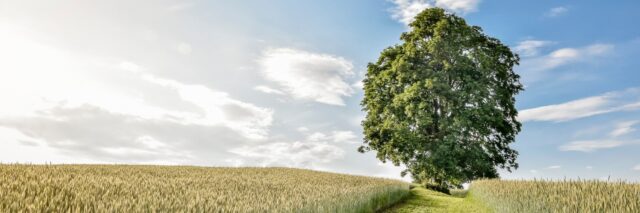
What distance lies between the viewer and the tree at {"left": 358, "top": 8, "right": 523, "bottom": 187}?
3269cm

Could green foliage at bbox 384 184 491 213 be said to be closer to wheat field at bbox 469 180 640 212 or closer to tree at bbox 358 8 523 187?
wheat field at bbox 469 180 640 212

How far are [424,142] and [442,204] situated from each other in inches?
428

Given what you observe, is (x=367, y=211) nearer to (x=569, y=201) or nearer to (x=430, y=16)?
(x=569, y=201)

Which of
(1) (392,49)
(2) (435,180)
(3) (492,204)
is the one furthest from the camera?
(1) (392,49)

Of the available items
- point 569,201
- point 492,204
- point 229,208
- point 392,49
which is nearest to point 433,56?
point 392,49

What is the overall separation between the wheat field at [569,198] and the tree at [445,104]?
1096cm

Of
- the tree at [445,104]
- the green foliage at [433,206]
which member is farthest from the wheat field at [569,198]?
the tree at [445,104]

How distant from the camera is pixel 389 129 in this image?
1401 inches

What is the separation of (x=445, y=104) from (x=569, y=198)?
22.9m

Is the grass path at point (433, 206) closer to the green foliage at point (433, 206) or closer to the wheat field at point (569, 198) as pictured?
the green foliage at point (433, 206)

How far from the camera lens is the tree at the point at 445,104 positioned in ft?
107

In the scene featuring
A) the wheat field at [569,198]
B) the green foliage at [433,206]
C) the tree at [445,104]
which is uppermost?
the tree at [445,104]

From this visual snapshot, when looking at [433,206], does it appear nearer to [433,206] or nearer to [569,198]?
[433,206]

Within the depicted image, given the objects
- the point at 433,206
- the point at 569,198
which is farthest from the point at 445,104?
the point at 569,198
